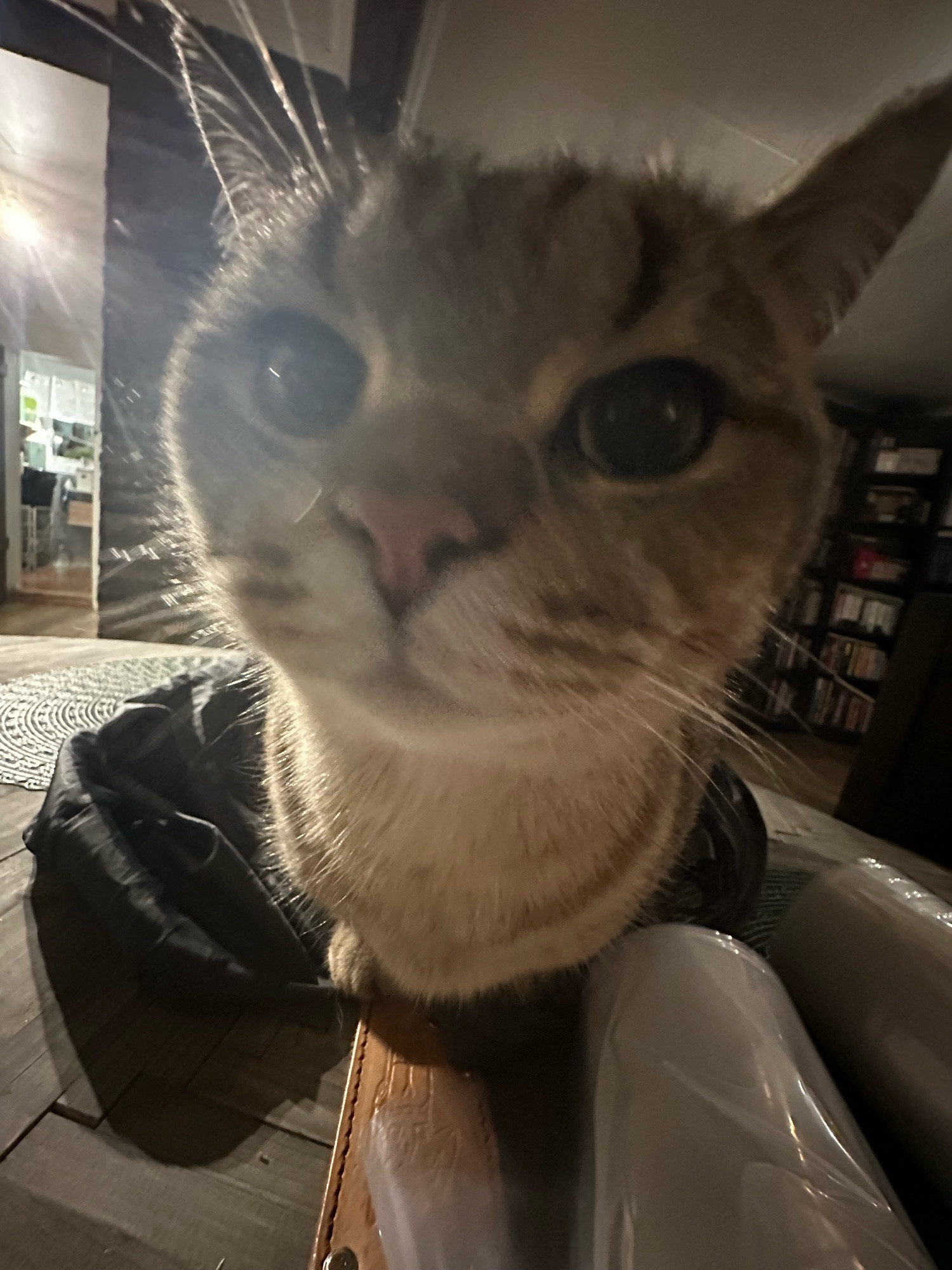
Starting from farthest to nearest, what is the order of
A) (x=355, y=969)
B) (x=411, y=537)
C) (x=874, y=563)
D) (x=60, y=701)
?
(x=60, y=701), (x=355, y=969), (x=874, y=563), (x=411, y=537)

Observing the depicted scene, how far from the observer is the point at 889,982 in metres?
0.36

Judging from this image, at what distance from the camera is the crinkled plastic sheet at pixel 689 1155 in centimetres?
23

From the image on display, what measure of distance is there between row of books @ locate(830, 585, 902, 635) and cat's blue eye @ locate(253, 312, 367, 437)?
27cm

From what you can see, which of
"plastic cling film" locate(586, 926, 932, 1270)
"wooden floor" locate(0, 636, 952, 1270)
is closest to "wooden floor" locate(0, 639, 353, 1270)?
"wooden floor" locate(0, 636, 952, 1270)

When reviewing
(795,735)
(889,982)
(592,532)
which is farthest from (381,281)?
(889,982)

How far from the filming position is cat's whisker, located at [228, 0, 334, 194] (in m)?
0.33

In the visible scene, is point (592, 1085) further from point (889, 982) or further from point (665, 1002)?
point (889, 982)

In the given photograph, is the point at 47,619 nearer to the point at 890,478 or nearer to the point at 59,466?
the point at 59,466

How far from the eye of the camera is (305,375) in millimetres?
320

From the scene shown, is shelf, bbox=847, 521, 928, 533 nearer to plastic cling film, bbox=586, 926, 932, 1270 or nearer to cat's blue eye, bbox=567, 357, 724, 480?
cat's blue eye, bbox=567, 357, 724, 480

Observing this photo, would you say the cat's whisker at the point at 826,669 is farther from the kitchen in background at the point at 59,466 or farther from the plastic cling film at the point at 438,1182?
the kitchen in background at the point at 59,466

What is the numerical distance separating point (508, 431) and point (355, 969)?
1.23ft

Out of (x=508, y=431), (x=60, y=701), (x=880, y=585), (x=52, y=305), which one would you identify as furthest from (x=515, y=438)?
(x=60, y=701)

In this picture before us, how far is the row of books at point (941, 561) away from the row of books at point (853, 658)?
45mm
